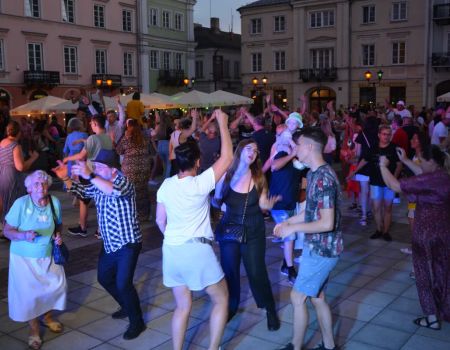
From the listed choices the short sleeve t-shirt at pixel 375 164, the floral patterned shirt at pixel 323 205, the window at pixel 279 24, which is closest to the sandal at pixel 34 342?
the floral patterned shirt at pixel 323 205

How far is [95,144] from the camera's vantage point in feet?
27.6

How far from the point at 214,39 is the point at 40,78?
89.5 ft

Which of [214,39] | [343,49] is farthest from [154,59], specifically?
[214,39]

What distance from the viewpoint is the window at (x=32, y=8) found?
103 ft

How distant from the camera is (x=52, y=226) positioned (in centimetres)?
473

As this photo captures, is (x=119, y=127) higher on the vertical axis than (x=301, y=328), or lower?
higher

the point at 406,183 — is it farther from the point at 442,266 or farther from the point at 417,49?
the point at 417,49

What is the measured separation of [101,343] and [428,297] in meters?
3.06

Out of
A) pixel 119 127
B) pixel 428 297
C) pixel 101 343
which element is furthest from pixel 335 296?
pixel 119 127

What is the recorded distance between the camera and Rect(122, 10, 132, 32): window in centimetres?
3834

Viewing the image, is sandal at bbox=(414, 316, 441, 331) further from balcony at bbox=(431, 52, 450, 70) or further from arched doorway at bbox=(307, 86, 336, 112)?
arched doorway at bbox=(307, 86, 336, 112)

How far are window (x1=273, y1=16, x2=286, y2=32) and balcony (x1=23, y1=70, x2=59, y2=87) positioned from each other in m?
18.6

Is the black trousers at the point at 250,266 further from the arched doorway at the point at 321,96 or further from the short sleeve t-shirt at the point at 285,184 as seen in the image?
the arched doorway at the point at 321,96

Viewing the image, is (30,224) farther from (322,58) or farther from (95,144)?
(322,58)
